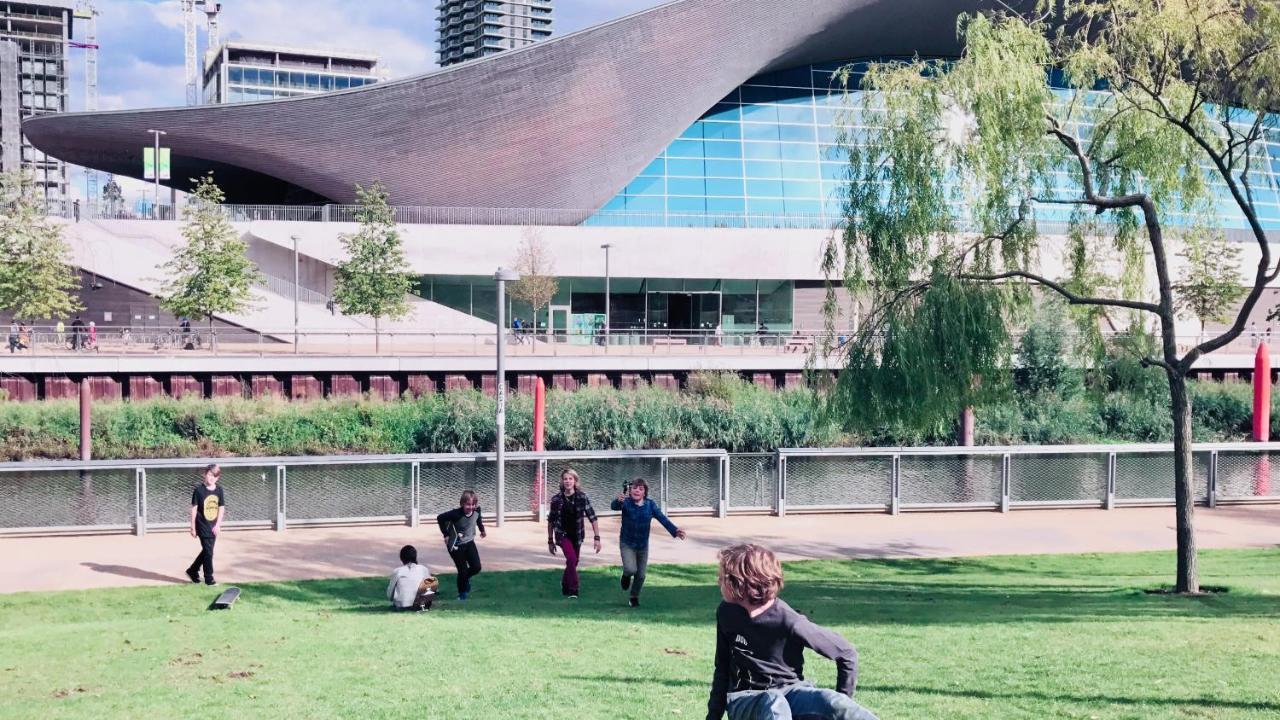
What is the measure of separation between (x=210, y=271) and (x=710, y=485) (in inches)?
896

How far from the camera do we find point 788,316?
44.9 meters

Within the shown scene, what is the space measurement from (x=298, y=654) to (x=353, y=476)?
10128mm

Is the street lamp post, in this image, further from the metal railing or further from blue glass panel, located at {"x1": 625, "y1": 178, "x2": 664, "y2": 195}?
blue glass panel, located at {"x1": 625, "y1": 178, "x2": 664, "y2": 195}

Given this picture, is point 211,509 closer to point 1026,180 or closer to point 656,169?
point 1026,180

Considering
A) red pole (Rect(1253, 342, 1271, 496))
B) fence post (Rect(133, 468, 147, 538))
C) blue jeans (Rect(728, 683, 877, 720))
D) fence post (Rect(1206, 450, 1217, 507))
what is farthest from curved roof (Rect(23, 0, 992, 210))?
blue jeans (Rect(728, 683, 877, 720))

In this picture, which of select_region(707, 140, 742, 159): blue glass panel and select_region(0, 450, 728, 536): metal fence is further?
select_region(707, 140, 742, 159): blue glass panel

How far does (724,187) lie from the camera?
46.2m

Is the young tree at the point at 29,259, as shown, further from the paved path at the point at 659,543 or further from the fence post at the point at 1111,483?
the fence post at the point at 1111,483

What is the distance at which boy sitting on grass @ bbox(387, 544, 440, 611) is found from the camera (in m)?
9.84

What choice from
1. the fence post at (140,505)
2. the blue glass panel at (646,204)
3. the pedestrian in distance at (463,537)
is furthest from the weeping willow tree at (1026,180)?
the blue glass panel at (646,204)

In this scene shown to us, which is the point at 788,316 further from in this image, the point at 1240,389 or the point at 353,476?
the point at 353,476

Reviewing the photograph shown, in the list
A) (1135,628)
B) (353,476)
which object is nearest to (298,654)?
(1135,628)

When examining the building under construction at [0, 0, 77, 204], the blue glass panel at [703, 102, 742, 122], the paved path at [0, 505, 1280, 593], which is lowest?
the paved path at [0, 505, 1280, 593]

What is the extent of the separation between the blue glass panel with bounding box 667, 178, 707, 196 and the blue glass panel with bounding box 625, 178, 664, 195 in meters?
0.39
